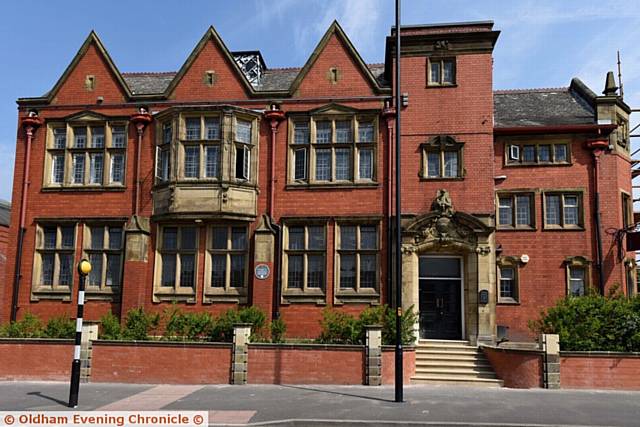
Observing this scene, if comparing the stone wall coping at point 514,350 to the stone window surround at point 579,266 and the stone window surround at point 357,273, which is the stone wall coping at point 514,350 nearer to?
the stone window surround at point 357,273

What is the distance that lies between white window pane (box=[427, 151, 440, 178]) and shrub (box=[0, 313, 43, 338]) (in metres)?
13.5

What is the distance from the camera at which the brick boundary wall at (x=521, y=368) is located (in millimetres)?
14641

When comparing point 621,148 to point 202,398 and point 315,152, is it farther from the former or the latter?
point 202,398

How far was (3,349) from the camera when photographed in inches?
635

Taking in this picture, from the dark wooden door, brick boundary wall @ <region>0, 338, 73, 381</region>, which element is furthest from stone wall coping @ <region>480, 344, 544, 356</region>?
brick boundary wall @ <region>0, 338, 73, 381</region>

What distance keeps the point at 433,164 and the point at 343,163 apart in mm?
3054

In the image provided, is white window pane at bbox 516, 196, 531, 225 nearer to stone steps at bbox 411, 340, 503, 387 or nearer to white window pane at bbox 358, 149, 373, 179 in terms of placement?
stone steps at bbox 411, 340, 503, 387

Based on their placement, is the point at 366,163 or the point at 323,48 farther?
the point at 323,48

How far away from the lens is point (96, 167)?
20719 mm

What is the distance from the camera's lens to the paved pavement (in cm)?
1080

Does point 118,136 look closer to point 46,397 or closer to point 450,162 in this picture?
point 46,397

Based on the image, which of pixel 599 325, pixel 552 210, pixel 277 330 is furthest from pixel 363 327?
pixel 552 210

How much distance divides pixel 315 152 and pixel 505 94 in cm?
1000

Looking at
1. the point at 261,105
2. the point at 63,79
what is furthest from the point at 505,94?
the point at 63,79
